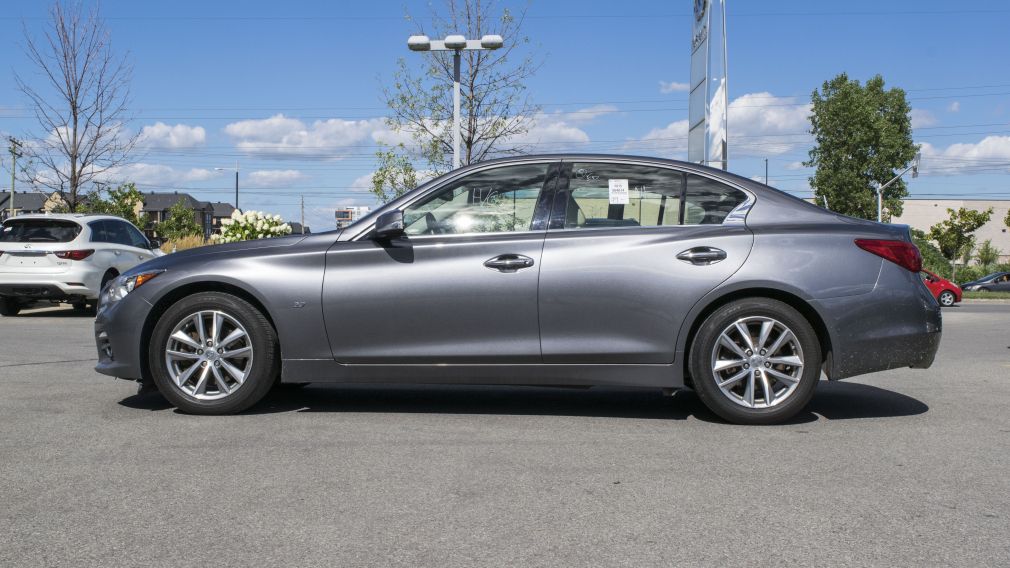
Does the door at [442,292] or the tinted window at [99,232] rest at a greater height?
the tinted window at [99,232]

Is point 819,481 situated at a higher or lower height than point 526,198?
lower

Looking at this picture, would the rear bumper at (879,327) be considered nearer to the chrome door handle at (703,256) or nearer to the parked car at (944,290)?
the chrome door handle at (703,256)

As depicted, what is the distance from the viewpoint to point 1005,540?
3295 mm

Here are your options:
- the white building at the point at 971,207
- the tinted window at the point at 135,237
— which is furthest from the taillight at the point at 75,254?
the white building at the point at 971,207

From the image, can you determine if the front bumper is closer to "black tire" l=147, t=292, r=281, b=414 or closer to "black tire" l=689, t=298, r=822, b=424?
"black tire" l=147, t=292, r=281, b=414

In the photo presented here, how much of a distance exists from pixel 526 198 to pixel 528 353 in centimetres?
97

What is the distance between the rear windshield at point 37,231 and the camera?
14.2 meters

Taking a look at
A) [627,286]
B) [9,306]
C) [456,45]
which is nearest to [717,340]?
[627,286]

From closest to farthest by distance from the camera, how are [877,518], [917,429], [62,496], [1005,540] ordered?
1. [1005,540]
2. [877,518]
3. [62,496]
4. [917,429]

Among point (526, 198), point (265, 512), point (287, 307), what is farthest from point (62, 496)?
point (526, 198)

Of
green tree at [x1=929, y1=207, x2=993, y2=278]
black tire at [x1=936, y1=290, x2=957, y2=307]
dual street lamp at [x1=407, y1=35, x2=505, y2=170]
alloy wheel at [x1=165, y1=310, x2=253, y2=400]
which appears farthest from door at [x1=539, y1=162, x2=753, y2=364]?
green tree at [x1=929, y1=207, x2=993, y2=278]

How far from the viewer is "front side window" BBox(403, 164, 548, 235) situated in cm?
563

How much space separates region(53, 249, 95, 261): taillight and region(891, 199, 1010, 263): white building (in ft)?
284

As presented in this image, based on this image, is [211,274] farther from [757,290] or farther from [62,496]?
[757,290]
